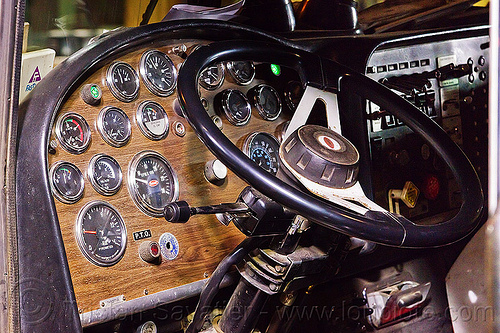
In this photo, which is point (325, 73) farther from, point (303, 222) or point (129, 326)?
point (129, 326)

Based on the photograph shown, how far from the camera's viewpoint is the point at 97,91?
154cm

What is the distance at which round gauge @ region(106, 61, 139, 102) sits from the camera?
61.7 inches

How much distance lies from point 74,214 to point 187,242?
324 mm

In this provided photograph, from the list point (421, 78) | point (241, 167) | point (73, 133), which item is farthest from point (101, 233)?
point (421, 78)

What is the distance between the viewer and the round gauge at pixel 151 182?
5.03ft

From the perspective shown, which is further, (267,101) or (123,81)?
(267,101)

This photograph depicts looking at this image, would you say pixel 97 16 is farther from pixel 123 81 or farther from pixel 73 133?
pixel 73 133

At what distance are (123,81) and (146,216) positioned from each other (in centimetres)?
38

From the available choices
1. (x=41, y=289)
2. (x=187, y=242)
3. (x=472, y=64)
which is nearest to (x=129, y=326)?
(x=187, y=242)

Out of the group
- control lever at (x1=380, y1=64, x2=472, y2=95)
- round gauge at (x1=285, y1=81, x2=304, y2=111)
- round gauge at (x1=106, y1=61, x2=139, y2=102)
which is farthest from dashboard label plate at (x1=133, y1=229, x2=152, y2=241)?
control lever at (x1=380, y1=64, x2=472, y2=95)

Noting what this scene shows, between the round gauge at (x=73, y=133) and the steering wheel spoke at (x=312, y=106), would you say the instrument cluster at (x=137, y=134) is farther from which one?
the steering wheel spoke at (x=312, y=106)

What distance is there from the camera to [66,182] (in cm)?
141

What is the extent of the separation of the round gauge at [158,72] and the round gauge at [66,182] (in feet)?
1.17

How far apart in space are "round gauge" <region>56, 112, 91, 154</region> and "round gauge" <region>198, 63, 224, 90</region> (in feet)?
1.39
